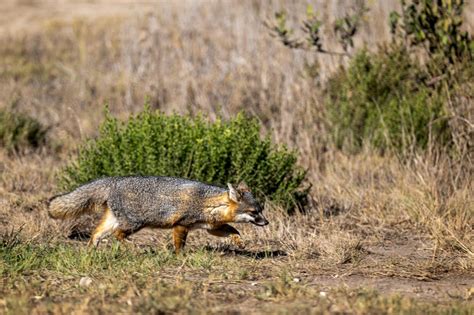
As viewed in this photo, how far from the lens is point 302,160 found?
36.9 ft

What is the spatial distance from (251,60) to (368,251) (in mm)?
6963

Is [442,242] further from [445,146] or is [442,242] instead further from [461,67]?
[461,67]

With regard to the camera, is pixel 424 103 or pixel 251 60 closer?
pixel 424 103

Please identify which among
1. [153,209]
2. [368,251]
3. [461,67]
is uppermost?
[461,67]

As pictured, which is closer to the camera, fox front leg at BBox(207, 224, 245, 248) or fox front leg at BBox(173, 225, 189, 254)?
fox front leg at BBox(173, 225, 189, 254)

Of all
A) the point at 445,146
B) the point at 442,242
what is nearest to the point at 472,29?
the point at 445,146

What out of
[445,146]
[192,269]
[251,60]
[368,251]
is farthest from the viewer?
[251,60]

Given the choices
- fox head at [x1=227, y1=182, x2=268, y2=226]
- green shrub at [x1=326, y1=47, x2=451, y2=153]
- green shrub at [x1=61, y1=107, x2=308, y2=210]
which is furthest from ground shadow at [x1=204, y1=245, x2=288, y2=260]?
green shrub at [x1=326, y1=47, x2=451, y2=153]

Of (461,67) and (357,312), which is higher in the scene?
(461,67)

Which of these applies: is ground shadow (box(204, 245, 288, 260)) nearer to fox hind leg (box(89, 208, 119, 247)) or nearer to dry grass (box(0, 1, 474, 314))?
dry grass (box(0, 1, 474, 314))

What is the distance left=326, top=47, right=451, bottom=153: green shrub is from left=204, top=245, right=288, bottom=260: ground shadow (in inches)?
148

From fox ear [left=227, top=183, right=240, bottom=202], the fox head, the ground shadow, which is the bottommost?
Answer: the ground shadow

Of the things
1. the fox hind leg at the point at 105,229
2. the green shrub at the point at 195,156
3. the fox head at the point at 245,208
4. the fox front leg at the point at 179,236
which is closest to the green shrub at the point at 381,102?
the green shrub at the point at 195,156

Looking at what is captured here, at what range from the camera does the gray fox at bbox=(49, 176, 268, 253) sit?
741 cm
